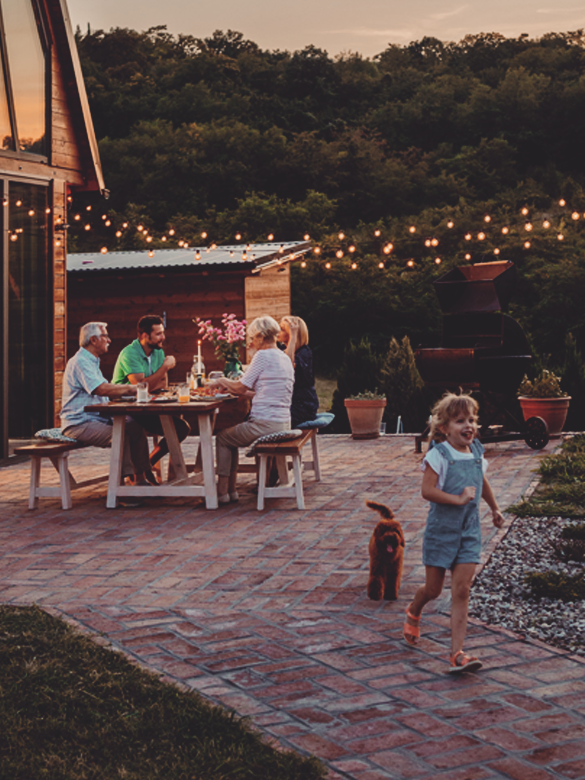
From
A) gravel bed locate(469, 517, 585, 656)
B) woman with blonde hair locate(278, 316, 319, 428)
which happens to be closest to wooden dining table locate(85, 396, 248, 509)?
woman with blonde hair locate(278, 316, 319, 428)

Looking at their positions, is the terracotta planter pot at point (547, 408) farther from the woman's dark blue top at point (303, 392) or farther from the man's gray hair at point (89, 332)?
the man's gray hair at point (89, 332)

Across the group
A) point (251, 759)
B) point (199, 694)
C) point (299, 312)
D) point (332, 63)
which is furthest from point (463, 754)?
point (332, 63)

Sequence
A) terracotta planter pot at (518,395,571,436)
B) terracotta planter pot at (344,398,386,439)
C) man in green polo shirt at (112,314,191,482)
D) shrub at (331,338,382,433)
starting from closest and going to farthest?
man in green polo shirt at (112,314,191,482), terracotta planter pot at (518,395,571,436), terracotta planter pot at (344,398,386,439), shrub at (331,338,382,433)

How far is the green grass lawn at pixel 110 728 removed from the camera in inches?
107

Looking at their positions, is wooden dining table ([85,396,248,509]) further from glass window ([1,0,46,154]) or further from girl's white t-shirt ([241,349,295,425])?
glass window ([1,0,46,154])

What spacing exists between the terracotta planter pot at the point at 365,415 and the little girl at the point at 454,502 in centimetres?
773

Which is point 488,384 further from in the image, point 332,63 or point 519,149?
point 332,63

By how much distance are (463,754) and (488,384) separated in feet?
24.3

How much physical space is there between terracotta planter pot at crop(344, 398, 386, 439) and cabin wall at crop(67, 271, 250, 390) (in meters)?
2.80

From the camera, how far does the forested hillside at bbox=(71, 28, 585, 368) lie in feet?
80.5

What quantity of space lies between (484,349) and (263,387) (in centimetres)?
371

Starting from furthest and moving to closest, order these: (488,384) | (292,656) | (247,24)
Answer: (247,24)
(488,384)
(292,656)

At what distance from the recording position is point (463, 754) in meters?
2.82

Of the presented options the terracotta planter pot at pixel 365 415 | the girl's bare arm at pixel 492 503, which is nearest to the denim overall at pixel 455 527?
the girl's bare arm at pixel 492 503
